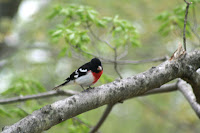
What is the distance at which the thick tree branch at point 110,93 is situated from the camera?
2570 millimetres

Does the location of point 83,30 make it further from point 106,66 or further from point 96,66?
point 106,66

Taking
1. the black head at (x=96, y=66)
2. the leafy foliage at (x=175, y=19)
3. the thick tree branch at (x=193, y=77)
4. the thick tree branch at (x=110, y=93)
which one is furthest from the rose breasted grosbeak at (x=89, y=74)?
the leafy foliage at (x=175, y=19)

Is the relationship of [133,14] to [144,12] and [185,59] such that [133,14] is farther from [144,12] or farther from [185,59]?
[185,59]

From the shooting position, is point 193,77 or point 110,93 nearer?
point 110,93

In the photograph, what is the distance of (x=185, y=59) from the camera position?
10.4 ft

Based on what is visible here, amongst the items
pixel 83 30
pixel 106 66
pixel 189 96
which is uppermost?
pixel 83 30

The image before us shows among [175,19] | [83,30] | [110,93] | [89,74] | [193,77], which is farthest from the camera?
[175,19]

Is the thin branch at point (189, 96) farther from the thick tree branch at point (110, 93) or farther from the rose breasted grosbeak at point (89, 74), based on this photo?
the rose breasted grosbeak at point (89, 74)

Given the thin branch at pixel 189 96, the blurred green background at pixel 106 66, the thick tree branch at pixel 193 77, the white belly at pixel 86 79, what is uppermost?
the thick tree branch at pixel 193 77

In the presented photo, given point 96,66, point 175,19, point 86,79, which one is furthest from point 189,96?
point 175,19

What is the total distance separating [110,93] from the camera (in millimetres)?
2975

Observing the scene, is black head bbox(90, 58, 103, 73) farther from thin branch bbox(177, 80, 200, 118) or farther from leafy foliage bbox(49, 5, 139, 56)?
thin branch bbox(177, 80, 200, 118)

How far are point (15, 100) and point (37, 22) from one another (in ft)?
18.2

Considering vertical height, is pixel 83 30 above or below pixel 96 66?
above
